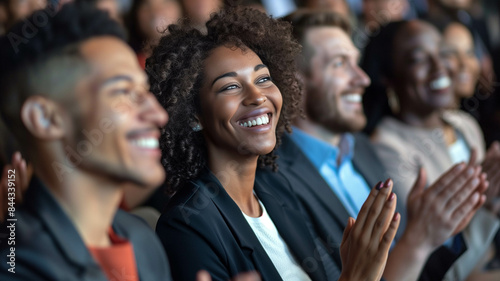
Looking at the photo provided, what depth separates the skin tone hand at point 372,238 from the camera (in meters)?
0.80

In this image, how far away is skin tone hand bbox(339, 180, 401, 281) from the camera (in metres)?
0.80

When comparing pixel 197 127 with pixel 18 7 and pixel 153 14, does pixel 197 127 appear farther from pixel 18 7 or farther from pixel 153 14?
pixel 153 14

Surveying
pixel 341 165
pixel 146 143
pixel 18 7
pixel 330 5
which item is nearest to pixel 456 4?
pixel 330 5

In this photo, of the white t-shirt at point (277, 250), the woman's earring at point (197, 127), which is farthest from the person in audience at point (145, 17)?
the white t-shirt at point (277, 250)

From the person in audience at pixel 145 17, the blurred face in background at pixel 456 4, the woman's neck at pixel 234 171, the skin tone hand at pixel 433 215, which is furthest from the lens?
the blurred face in background at pixel 456 4

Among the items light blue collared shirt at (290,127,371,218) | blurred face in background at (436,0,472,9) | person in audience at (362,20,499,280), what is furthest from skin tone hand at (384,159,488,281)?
blurred face in background at (436,0,472,9)

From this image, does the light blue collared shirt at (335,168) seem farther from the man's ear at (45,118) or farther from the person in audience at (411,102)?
the man's ear at (45,118)

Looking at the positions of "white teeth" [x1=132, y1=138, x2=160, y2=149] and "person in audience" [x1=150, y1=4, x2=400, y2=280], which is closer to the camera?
"white teeth" [x1=132, y1=138, x2=160, y2=149]

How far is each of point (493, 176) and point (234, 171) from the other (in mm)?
708

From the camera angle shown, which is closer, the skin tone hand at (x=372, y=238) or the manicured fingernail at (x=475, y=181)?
the skin tone hand at (x=372, y=238)

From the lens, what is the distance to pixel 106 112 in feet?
1.97

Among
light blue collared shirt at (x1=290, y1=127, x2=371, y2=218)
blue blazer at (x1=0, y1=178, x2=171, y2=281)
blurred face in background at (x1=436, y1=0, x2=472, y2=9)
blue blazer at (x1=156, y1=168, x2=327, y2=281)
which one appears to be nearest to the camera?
blue blazer at (x1=0, y1=178, x2=171, y2=281)

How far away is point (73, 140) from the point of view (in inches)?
23.5

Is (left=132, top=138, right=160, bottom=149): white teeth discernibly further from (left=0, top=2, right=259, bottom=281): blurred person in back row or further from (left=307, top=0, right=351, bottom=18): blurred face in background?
(left=307, top=0, right=351, bottom=18): blurred face in background
